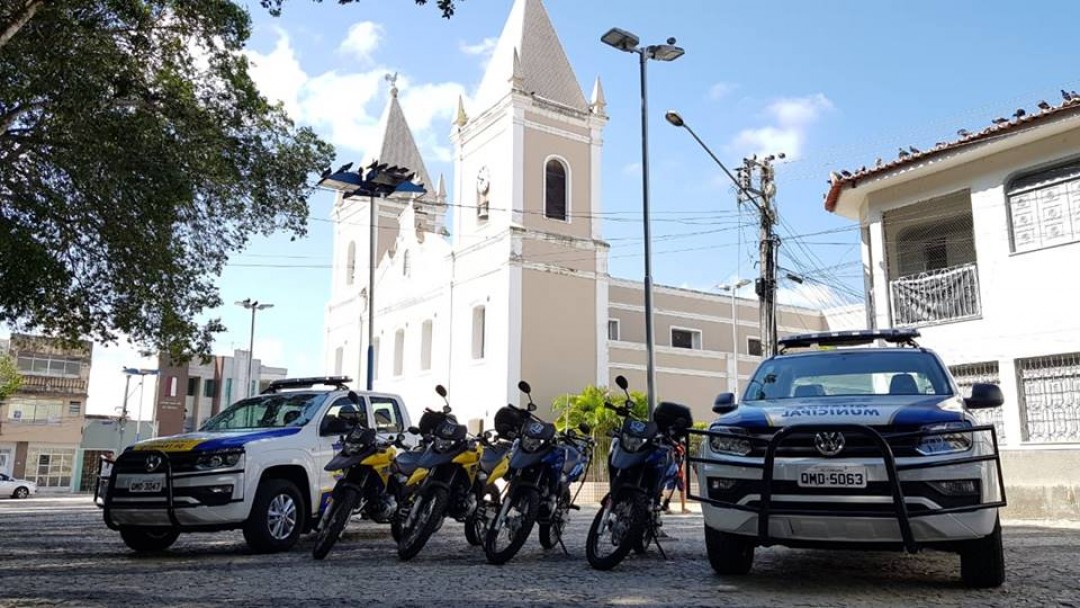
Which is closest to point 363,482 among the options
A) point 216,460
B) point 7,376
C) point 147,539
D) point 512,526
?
point 216,460

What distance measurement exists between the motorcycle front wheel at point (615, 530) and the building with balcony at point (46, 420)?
50.1 m

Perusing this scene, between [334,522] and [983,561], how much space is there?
535 centimetres

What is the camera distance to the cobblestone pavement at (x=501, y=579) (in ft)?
18.2

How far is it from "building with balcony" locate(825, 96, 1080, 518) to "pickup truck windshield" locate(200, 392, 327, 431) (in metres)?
11.0

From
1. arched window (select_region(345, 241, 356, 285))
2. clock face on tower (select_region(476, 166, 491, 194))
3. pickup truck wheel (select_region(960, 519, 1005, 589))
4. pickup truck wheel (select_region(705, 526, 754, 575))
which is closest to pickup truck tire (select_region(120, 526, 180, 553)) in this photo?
pickup truck wheel (select_region(705, 526, 754, 575))

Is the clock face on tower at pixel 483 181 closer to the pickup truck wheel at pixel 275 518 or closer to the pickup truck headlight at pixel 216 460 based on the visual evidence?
the pickup truck wheel at pixel 275 518

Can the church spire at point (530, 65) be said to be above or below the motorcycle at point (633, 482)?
above

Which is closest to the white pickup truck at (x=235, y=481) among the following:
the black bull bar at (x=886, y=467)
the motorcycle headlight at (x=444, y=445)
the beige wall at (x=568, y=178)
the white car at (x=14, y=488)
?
the motorcycle headlight at (x=444, y=445)

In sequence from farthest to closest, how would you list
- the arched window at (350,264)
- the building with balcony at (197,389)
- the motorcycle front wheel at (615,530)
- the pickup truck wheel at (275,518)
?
the building with balcony at (197,389)
the arched window at (350,264)
the pickup truck wheel at (275,518)
the motorcycle front wheel at (615,530)

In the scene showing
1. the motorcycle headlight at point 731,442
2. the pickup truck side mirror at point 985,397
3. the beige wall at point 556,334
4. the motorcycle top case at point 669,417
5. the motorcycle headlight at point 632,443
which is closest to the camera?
the motorcycle headlight at point 731,442

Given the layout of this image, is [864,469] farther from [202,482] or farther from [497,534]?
[202,482]

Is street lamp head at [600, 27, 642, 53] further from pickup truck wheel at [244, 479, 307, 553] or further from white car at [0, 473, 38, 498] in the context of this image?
white car at [0, 473, 38, 498]

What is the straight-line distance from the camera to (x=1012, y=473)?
13797 mm

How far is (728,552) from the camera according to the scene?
20.8 feet
